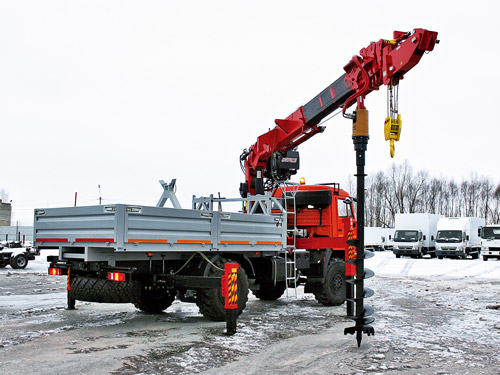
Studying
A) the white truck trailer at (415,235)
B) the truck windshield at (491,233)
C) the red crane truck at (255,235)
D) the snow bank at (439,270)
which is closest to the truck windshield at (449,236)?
the white truck trailer at (415,235)

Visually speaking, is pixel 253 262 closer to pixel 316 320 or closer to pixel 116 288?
pixel 316 320

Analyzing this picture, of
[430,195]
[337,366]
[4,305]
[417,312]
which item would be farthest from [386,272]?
[430,195]

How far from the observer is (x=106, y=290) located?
863 centimetres

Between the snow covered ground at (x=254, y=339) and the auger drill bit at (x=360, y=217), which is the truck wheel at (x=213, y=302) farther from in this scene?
the auger drill bit at (x=360, y=217)

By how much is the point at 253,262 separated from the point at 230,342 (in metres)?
A: 3.10

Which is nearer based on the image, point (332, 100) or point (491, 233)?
point (332, 100)

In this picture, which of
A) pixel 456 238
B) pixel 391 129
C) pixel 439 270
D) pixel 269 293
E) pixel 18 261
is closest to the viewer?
pixel 391 129

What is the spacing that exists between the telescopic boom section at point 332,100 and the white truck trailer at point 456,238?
26705 mm

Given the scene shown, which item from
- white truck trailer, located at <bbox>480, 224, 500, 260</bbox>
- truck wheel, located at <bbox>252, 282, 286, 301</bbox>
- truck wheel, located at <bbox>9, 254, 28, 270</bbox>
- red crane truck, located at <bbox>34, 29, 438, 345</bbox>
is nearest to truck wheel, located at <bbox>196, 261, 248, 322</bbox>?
red crane truck, located at <bbox>34, 29, 438, 345</bbox>

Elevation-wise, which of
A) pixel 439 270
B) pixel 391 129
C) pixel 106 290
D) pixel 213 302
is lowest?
pixel 439 270

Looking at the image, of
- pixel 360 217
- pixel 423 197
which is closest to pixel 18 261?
pixel 360 217

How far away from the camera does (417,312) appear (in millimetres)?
11258

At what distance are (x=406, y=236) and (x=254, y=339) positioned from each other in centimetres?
3293

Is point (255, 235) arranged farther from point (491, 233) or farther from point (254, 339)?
point (491, 233)
